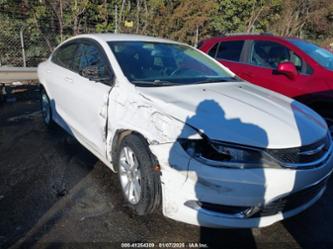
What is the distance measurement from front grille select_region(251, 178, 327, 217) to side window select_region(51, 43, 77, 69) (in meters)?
3.12

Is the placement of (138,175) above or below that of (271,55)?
below

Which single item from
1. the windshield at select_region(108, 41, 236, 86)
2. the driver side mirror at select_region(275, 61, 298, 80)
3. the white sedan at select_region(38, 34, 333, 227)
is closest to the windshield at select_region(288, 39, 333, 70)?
the driver side mirror at select_region(275, 61, 298, 80)

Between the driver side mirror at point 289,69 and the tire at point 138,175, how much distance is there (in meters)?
2.91

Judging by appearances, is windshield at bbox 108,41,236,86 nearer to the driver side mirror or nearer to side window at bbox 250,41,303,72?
the driver side mirror

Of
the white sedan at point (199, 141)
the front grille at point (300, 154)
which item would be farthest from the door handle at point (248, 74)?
the front grille at point (300, 154)

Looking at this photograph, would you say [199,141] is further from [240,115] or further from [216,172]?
[240,115]

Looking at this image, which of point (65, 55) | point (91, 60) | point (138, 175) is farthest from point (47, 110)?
point (138, 175)

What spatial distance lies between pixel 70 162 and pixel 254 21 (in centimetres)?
1589

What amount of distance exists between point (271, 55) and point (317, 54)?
0.71 m

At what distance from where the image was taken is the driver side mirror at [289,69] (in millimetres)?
4883

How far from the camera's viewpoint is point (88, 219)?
3064 mm

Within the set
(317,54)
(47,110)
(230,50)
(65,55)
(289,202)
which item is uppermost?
(317,54)

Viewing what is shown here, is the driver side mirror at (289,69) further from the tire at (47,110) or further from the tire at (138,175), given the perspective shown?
the tire at (47,110)

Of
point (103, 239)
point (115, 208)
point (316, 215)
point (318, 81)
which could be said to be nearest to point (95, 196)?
point (115, 208)
